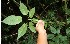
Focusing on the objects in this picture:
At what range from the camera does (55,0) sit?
151cm

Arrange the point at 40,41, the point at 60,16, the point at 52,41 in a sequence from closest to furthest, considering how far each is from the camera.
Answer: the point at 40,41 < the point at 52,41 < the point at 60,16

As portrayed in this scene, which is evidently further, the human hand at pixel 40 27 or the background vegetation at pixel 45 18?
the background vegetation at pixel 45 18

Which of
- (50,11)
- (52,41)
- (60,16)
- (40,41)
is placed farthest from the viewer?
(60,16)

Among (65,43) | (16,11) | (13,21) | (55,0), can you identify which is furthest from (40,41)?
(55,0)

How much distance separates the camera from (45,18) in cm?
143

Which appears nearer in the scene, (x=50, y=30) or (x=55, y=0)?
(x=50, y=30)

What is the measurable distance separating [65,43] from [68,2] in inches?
14.7

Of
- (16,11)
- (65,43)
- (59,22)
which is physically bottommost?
(65,43)

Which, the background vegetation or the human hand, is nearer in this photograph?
the human hand

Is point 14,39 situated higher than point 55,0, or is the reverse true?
point 55,0

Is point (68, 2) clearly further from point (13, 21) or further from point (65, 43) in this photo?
point (13, 21)

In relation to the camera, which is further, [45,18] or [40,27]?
[45,18]

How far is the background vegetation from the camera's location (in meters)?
1.35

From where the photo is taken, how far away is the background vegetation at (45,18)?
1348mm
